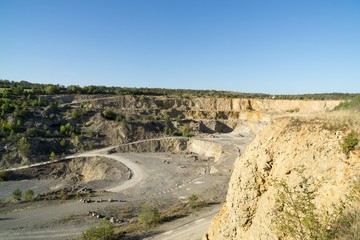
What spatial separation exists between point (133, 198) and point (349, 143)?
25.5m

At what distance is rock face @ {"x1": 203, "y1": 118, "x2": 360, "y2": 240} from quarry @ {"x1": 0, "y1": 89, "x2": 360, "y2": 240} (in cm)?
4

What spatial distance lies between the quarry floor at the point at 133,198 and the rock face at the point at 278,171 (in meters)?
8.33

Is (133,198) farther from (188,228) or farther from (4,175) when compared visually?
(4,175)

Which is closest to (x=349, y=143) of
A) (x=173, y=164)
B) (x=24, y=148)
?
(x=173, y=164)

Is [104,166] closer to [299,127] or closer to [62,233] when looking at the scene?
[62,233]

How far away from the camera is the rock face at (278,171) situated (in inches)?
368

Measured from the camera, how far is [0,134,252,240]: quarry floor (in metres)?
22.9

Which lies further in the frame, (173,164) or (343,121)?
(173,164)

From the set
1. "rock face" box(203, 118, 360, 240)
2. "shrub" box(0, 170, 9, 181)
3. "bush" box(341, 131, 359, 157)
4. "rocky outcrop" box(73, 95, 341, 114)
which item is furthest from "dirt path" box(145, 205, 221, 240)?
"rocky outcrop" box(73, 95, 341, 114)

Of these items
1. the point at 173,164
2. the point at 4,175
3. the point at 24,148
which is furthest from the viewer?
the point at 24,148

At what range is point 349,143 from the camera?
30.9 ft

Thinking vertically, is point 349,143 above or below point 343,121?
below

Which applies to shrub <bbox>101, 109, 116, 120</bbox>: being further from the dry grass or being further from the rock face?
the dry grass

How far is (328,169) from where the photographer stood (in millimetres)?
9641
